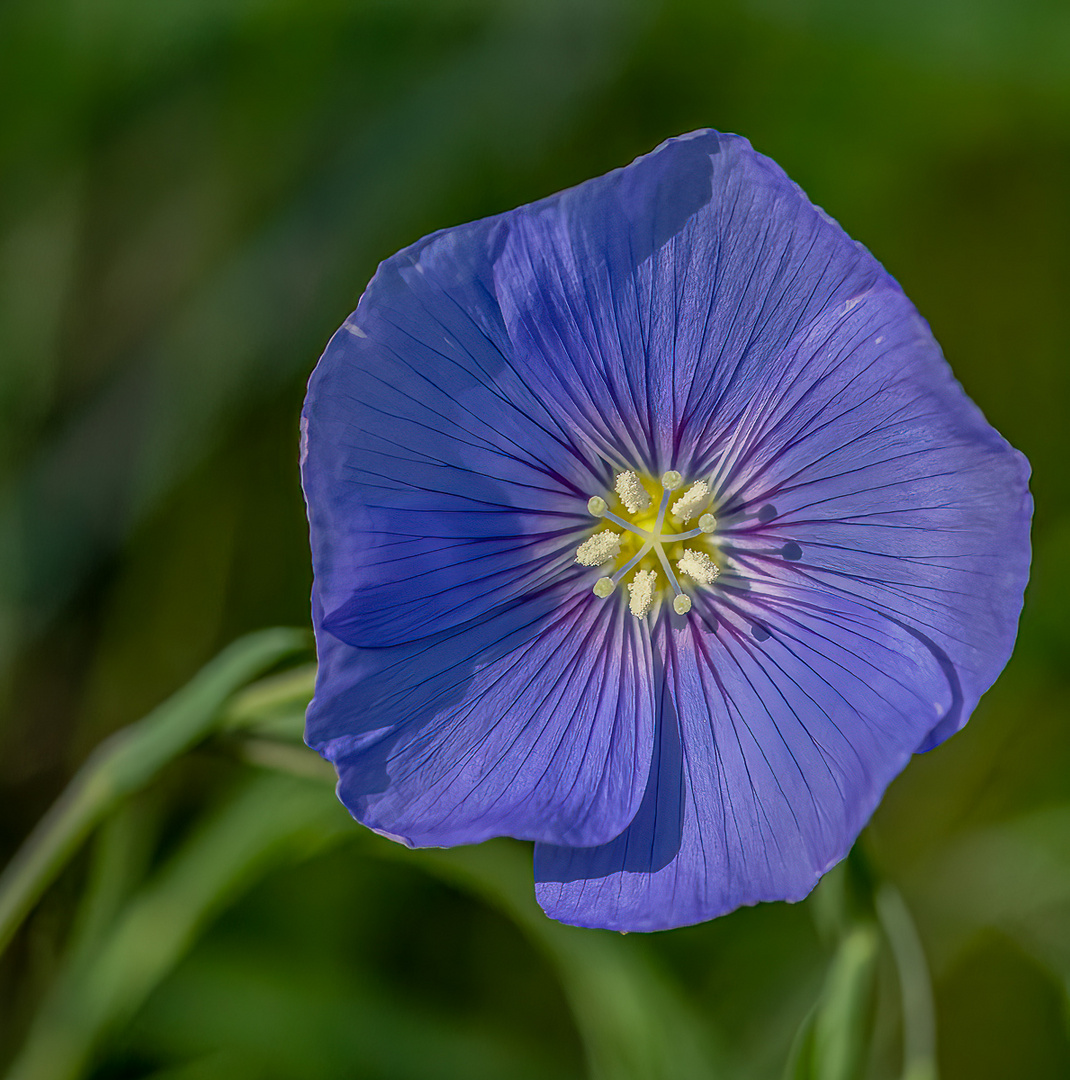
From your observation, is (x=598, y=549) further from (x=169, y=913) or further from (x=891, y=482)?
(x=169, y=913)

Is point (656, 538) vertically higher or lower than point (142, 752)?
higher

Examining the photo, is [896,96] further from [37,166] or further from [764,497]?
[37,166]

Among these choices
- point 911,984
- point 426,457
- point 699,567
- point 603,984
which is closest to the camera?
point 426,457

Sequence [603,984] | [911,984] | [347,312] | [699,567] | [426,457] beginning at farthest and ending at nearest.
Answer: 1. [347,312]
2. [603,984]
3. [911,984]
4. [699,567]
5. [426,457]

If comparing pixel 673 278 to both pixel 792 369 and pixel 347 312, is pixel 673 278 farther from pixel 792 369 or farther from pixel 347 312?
pixel 347 312

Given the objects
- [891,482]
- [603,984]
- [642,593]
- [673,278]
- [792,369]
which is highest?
[673,278]

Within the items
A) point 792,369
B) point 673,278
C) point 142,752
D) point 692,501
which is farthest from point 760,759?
point 142,752

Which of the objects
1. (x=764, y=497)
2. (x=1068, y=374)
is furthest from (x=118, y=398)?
(x=1068, y=374)

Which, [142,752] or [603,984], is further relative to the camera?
[603,984]
